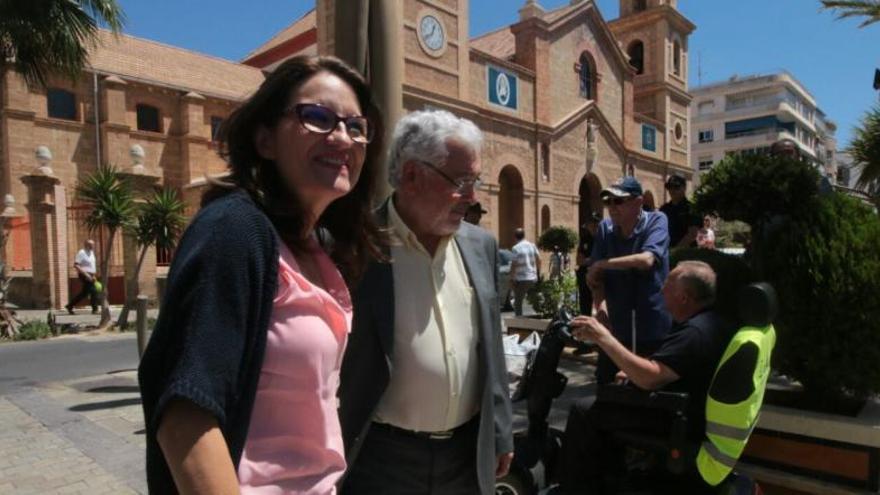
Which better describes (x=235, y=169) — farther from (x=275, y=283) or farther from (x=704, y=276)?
(x=704, y=276)

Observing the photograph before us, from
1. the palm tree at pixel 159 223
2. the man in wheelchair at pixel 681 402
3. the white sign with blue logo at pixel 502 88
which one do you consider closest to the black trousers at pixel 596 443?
the man in wheelchair at pixel 681 402

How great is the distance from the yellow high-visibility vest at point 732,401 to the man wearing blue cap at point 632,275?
113 cm

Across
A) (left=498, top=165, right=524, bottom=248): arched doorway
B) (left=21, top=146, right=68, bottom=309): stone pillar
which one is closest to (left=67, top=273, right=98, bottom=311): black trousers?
(left=21, top=146, right=68, bottom=309): stone pillar

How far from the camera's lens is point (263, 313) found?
1062 millimetres

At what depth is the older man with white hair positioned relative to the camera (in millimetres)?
1862

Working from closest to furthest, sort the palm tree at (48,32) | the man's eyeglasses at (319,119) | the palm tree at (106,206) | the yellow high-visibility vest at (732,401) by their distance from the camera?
the man's eyeglasses at (319,119), the yellow high-visibility vest at (732,401), the palm tree at (48,32), the palm tree at (106,206)

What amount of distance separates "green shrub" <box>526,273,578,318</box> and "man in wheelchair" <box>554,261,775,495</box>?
579 centimetres

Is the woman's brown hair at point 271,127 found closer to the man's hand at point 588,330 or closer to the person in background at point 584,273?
the man's hand at point 588,330

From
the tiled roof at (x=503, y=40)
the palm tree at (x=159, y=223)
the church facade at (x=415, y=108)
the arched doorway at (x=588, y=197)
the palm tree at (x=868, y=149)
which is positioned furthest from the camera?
the arched doorway at (x=588, y=197)

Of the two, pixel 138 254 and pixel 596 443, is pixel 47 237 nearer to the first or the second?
pixel 138 254

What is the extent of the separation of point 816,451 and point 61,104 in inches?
1070

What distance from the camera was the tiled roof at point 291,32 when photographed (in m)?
30.9

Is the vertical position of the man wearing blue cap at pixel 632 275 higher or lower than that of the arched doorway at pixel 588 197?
lower

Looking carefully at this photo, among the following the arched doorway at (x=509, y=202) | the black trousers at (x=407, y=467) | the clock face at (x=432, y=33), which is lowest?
the black trousers at (x=407, y=467)
